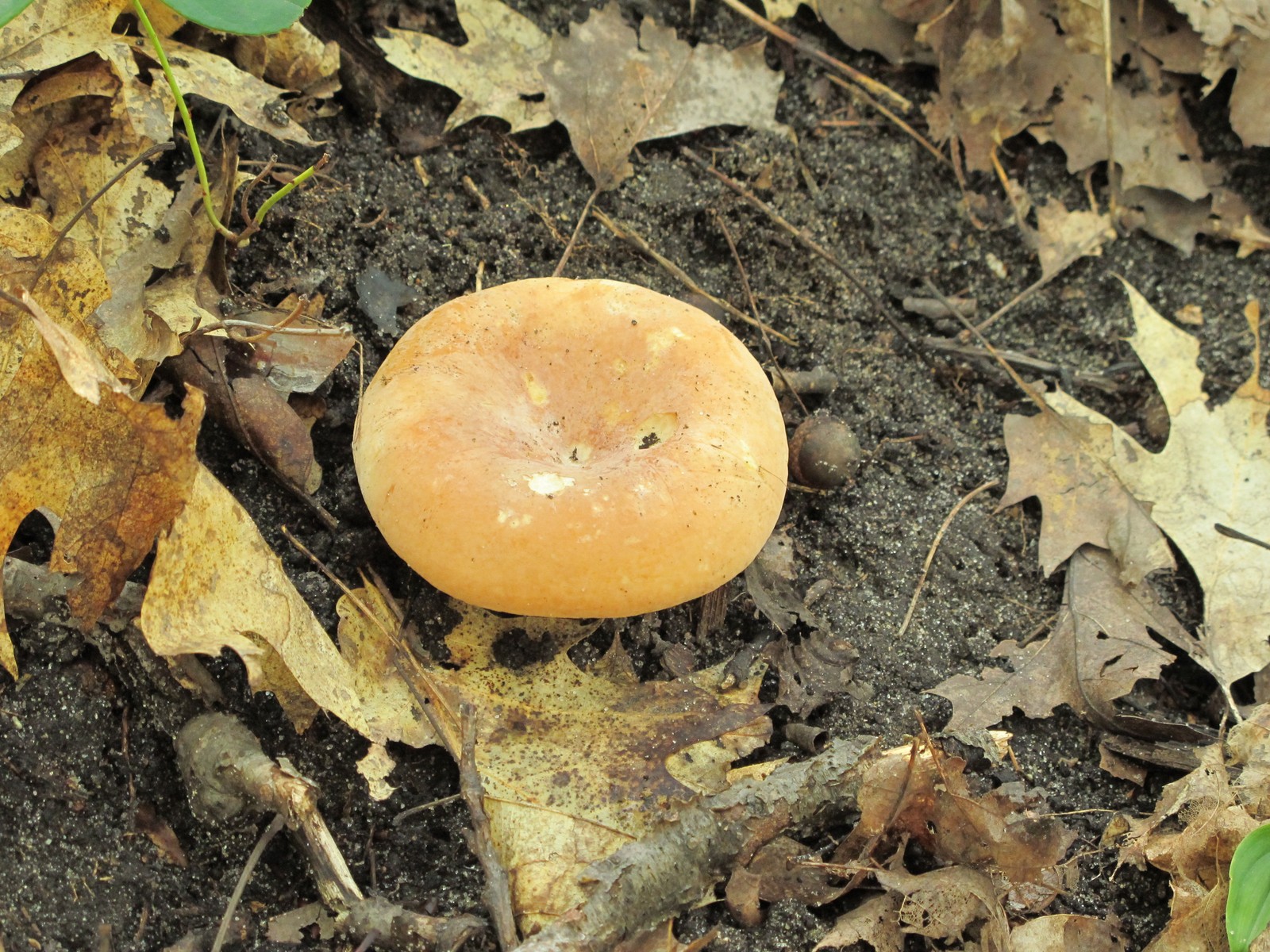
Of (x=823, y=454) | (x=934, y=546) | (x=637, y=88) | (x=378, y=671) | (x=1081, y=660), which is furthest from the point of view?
(x=637, y=88)

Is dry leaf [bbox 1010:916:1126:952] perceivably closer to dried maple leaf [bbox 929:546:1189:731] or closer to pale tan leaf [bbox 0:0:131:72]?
dried maple leaf [bbox 929:546:1189:731]

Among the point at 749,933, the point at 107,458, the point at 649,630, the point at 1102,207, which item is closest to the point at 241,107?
the point at 107,458

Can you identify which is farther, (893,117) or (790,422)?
(893,117)

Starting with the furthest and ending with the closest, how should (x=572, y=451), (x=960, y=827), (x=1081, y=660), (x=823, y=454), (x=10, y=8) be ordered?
(x=823, y=454)
(x=1081, y=660)
(x=572, y=451)
(x=960, y=827)
(x=10, y=8)

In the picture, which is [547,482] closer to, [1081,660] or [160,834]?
[160,834]

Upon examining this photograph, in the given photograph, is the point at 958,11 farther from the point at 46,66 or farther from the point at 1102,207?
the point at 46,66

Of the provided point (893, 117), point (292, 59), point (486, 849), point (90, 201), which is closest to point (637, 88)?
point (893, 117)

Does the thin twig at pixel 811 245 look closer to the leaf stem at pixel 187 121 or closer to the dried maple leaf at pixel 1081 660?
the dried maple leaf at pixel 1081 660

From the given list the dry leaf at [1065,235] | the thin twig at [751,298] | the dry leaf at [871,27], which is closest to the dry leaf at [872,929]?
the thin twig at [751,298]
